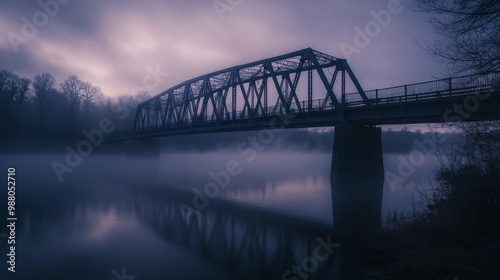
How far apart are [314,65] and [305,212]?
20.0m

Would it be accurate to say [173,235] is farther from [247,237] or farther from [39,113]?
[39,113]

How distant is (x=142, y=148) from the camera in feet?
266

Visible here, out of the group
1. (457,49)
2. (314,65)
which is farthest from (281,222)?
(314,65)

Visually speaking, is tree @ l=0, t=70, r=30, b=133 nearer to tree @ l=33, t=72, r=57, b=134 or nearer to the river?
tree @ l=33, t=72, r=57, b=134

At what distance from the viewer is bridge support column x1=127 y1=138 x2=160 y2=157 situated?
8094 cm

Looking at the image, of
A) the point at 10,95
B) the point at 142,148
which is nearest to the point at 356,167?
the point at 142,148

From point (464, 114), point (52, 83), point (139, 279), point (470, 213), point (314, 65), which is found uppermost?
point (52, 83)

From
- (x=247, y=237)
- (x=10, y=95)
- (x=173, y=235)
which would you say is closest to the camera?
(x=247, y=237)

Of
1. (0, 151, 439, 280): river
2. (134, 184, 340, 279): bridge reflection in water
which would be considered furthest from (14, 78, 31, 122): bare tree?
(134, 184, 340, 279): bridge reflection in water

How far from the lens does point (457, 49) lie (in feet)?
28.9

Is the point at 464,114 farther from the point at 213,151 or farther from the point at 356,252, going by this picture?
the point at 213,151

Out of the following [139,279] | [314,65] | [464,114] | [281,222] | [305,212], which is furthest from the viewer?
[314,65]

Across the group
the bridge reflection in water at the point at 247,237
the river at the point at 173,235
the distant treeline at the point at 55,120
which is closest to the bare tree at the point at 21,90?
the distant treeline at the point at 55,120

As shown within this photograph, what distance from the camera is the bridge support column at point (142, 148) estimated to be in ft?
266
